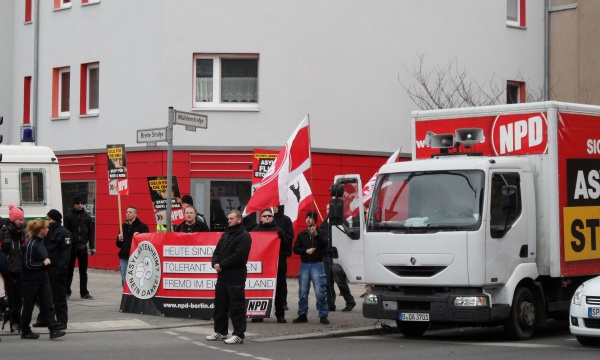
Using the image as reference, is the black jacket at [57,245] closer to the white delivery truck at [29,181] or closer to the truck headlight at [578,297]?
the white delivery truck at [29,181]

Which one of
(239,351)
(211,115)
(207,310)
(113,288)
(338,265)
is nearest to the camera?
(239,351)

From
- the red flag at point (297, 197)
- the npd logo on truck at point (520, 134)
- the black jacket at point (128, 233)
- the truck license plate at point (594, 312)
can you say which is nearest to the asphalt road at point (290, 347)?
the truck license plate at point (594, 312)

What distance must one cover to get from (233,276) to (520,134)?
4.62 metres

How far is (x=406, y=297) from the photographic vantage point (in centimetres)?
1523

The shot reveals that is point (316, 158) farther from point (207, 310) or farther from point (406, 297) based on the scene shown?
point (406, 297)

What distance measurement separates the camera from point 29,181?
Answer: 21.4 metres

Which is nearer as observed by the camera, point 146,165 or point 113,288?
point 113,288

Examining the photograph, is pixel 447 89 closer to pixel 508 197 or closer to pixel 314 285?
pixel 314 285

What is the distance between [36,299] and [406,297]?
206 inches

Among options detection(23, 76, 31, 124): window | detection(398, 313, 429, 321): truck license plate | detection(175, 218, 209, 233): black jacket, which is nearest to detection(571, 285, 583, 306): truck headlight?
detection(398, 313, 429, 321): truck license plate

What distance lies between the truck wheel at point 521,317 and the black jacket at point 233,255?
374cm

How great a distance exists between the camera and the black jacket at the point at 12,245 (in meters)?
15.8

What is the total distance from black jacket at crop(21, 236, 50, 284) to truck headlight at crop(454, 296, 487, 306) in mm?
5668

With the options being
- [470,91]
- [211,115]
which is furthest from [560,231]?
[470,91]
